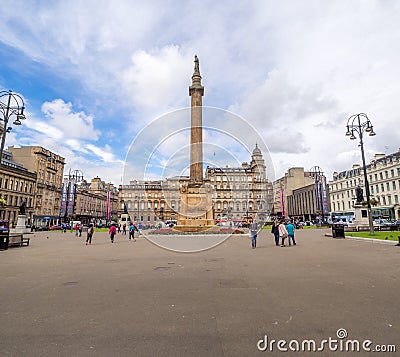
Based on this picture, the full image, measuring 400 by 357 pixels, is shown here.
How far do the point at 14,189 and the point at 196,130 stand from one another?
48.0m

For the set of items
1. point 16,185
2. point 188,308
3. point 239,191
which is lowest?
point 188,308

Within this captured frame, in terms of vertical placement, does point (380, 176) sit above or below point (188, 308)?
above

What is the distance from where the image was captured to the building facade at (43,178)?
69.8m

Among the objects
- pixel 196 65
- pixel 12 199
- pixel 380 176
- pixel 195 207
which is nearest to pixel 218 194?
pixel 380 176

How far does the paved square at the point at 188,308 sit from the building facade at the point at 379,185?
50.4 meters

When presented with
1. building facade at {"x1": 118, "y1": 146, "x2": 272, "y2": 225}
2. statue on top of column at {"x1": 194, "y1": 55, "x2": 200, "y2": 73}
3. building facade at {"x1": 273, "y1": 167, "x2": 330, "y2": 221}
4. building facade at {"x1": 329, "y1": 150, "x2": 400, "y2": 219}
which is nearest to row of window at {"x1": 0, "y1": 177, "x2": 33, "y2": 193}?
building facade at {"x1": 118, "y1": 146, "x2": 272, "y2": 225}

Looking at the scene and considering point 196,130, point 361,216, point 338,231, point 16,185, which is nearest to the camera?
point 338,231

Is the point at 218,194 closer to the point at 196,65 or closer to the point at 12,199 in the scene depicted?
the point at 196,65

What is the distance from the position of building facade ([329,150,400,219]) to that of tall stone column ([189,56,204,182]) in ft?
117

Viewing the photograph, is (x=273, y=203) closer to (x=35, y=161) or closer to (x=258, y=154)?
(x=258, y=154)

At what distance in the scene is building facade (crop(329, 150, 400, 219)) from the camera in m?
59.1

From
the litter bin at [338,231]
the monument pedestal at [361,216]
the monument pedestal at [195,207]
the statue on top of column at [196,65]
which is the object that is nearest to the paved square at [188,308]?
the litter bin at [338,231]

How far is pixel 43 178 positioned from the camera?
72.1 meters

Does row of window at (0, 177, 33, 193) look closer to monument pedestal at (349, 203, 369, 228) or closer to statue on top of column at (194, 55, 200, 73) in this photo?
statue on top of column at (194, 55, 200, 73)
